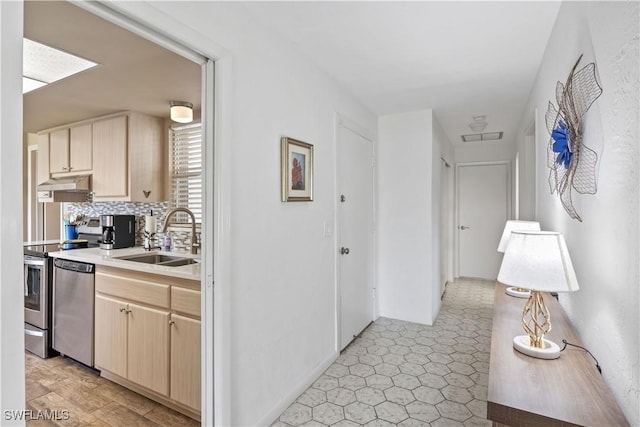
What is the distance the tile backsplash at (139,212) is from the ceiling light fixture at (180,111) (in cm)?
104

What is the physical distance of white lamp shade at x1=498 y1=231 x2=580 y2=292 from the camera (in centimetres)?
113

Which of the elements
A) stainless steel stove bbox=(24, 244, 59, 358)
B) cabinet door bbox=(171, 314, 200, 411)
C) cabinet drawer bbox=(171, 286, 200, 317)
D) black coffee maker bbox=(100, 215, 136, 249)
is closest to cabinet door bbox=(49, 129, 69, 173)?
black coffee maker bbox=(100, 215, 136, 249)

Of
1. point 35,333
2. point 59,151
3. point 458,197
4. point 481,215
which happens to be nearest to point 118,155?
point 59,151

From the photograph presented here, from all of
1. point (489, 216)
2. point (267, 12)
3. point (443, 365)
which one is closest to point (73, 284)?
point (267, 12)

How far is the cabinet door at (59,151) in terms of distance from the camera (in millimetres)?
3627

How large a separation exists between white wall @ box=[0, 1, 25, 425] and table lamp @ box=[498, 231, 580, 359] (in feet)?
5.12

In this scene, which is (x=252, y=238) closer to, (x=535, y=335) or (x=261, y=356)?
(x=261, y=356)

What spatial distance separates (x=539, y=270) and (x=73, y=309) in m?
3.11

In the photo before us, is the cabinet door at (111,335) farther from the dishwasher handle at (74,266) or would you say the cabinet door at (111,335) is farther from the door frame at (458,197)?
the door frame at (458,197)

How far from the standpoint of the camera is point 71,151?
11.8 feet

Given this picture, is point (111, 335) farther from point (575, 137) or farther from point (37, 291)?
point (575, 137)

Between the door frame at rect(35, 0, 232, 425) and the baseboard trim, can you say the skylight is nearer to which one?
the door frame at rect(35, 0, 232, 425)

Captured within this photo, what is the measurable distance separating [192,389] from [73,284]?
1424mm

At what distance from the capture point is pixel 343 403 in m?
2.22
